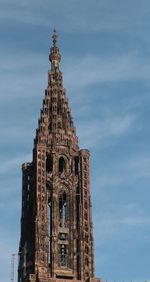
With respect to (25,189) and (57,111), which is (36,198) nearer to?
(25,189)

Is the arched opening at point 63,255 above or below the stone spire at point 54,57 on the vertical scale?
below

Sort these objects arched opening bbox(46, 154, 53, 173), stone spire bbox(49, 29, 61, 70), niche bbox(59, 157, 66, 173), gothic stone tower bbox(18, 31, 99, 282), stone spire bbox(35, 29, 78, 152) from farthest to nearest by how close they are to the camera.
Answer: stone spire bbox(49, 29, 61, 70)
stone spire bbox(35, 29, 78, 152)
niche bbox(59, 157, 66, 173)
arched opening bbox(46, 154, 53, 173)
gothic stone tower bbox(18, 31, 99, 282)

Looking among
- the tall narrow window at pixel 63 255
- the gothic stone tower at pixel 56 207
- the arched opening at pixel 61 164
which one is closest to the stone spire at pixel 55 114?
the gothic stone tower at pixel 56 207

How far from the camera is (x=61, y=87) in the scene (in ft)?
360

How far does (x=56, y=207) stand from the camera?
321 ft

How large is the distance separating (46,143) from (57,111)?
6.02 metres

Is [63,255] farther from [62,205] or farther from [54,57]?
[54,57]

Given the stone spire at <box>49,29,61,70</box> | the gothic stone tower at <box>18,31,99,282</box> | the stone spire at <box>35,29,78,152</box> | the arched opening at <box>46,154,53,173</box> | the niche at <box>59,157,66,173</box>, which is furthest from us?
the stone spire at <box>49,29,61,70</box>

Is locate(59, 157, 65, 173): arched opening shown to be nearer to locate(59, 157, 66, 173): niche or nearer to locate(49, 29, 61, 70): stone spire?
locate(59, 157, 66, 173): niche

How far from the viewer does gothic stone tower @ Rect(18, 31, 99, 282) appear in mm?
94375

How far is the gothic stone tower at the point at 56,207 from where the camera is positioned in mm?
94375

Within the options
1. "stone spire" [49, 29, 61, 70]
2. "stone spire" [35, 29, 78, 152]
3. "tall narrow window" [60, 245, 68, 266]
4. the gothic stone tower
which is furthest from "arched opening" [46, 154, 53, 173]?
"stone spire" [49, 29, 61, 70]

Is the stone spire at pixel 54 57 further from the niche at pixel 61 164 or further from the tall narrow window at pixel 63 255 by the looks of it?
the tall narrow window at pixel 63 255

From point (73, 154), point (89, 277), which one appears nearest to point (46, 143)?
point (73, 154)
